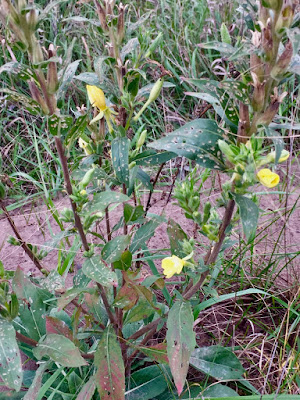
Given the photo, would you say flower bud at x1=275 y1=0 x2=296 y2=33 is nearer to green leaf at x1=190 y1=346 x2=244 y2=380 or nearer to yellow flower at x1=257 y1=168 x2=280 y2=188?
yellow flower at x1=257 y1=168 x2=280 y2=188

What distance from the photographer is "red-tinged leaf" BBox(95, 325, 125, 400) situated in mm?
1127

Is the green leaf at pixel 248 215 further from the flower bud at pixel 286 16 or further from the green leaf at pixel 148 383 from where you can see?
the green leaf at pixel 148 383

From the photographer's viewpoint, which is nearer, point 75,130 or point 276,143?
point 276,143

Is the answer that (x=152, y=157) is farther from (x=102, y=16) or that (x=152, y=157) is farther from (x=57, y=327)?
(x=57, y=327)

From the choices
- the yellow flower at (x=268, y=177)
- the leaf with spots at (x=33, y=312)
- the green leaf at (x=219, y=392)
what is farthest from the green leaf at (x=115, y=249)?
the green leaf at (x=219, y=392)

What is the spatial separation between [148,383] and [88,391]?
244 mm

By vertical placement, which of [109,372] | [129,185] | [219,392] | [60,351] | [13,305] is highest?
[129,185]

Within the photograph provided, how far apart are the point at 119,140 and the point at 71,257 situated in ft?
2.64

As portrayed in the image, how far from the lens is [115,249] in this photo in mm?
1161

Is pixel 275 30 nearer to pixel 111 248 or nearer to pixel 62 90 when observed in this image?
pixel 62 90

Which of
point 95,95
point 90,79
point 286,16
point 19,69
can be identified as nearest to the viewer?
point 286,16

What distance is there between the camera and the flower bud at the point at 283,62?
0.80 meters

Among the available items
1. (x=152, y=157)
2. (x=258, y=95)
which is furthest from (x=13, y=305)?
(x=258, y=95)

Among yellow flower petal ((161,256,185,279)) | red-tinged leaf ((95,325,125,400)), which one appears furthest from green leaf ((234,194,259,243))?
red-tinged leaf ((95,325,125,400))
